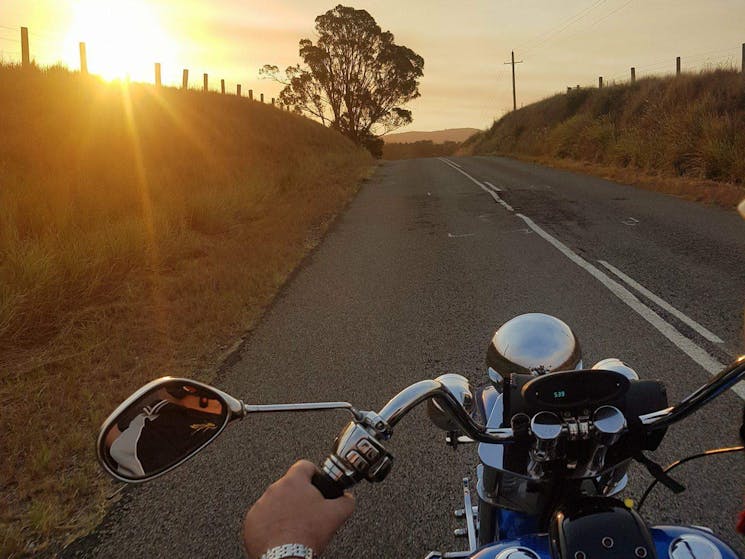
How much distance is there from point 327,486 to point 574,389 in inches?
19.2

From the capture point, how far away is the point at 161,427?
1111 mm

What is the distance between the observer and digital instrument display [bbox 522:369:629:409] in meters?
1.07

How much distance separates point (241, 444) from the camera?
3.43 metres

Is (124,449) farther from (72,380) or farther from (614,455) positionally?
(72,380)

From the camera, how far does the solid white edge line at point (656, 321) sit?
4188mm

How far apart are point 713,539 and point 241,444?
9.26ft

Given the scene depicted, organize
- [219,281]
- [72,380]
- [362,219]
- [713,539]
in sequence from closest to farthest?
[713,539] → [72,380] → [219,281] → [362,219]

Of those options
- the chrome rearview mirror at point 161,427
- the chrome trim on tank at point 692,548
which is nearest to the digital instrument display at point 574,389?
the chrome trim on tank at point 692,548

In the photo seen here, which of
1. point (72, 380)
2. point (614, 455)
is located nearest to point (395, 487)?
point (614, 455)

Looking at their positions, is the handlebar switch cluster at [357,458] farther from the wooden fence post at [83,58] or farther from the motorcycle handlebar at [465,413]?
the wooden fence post at [83,58]

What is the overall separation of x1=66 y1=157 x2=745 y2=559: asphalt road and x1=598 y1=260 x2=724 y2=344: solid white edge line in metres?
0.06

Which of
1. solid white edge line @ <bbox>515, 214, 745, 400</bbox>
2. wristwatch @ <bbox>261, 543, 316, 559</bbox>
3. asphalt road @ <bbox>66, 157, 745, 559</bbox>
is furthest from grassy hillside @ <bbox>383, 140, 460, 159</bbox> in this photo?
wristwatch @ <bbox>261, 543, 316, 559</bbox>

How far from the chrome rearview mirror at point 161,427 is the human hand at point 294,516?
0.61 feet

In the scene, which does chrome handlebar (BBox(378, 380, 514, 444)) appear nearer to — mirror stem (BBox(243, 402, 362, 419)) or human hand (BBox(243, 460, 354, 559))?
mirror stem (BBox(243, 402, 362, 419))
